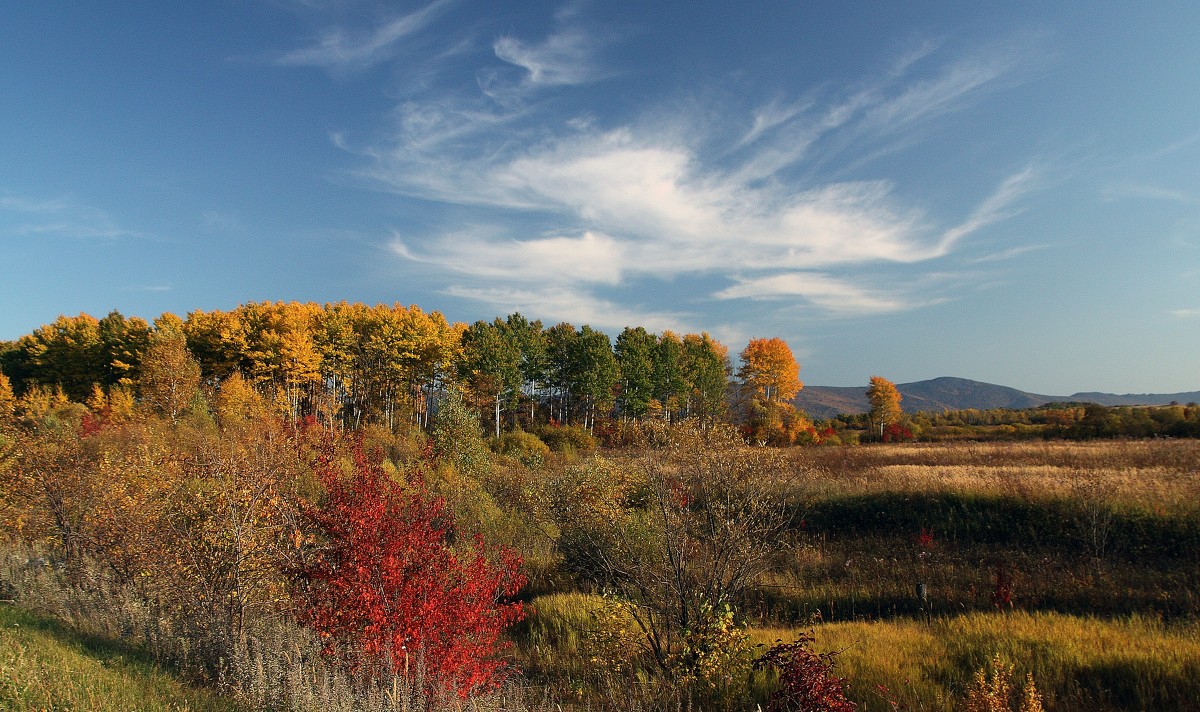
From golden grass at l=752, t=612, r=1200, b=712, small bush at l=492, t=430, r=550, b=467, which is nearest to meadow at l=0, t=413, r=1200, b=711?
golden grass at l=752, t=612, r=1200, b=712

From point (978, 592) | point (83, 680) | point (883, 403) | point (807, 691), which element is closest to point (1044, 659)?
point (807, 691)

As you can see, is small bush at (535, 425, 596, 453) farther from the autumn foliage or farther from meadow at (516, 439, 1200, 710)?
the autumn foliage

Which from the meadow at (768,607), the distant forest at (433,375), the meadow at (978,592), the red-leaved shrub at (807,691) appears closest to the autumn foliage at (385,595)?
the meadow at (768,607)

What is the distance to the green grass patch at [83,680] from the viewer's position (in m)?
6.63

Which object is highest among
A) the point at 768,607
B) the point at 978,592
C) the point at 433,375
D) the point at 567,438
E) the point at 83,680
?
the point at 433,375

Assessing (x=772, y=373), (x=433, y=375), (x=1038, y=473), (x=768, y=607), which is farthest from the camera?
(x=772, y=373)

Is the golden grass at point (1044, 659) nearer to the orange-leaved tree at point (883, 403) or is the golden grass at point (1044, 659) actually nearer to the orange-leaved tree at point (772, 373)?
the orange-leaved tree at point (772, 373)

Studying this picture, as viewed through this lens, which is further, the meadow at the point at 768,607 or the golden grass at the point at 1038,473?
the golden grass at the point at 1038,473

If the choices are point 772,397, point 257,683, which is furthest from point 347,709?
point 772,397

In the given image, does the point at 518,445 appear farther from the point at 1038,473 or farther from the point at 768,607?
the point at 1038,473

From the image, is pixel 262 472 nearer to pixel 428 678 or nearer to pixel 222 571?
pixel 222 571

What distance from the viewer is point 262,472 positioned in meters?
12.6

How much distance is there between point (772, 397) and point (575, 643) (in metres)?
61.6

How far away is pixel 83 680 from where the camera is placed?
7.41m
